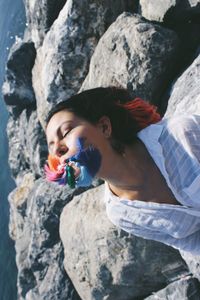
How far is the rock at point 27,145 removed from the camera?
1185 cm

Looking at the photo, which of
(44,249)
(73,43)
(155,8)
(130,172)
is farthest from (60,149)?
(44,249)

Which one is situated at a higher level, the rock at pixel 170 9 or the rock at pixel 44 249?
the rock at pixel 170 9

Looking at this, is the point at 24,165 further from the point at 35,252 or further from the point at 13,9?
the point at 13,9

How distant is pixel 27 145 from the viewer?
1294 cm

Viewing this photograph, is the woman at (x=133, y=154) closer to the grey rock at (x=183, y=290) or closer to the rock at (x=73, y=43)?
the grey rock at (x=183, y=290)

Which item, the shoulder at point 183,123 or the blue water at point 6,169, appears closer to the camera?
the shoulder at point 183,123

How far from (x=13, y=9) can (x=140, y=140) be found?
18.1 metres

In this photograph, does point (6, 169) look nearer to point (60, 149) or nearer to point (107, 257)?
point (107, 257)

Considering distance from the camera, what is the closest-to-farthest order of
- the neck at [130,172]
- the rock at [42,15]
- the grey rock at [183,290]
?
the neck at [130,172], the grey rock at [183,290], the rock at [42,15]

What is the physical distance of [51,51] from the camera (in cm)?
937

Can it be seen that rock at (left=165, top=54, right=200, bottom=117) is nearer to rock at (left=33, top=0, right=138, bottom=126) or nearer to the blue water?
rock at (left=33, top=0, right=138, bottom=126)

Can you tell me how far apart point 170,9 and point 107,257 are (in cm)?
400

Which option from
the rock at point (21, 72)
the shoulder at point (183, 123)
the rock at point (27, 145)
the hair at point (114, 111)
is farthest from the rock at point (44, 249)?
the shoulder at point (183, 123)

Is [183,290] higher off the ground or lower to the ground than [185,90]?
lower
